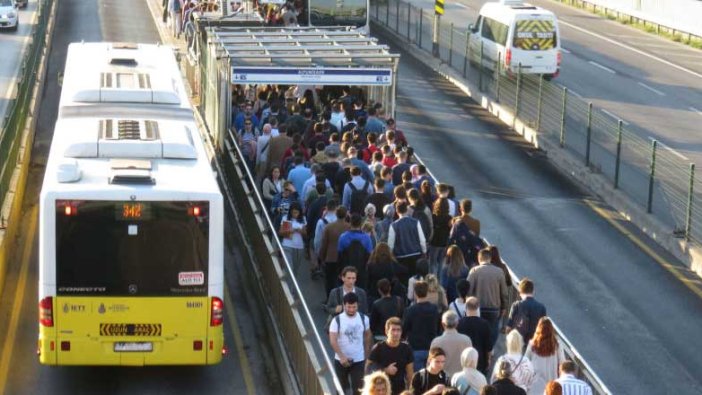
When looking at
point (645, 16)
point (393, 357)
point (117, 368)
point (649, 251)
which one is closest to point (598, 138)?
point (649, 251)

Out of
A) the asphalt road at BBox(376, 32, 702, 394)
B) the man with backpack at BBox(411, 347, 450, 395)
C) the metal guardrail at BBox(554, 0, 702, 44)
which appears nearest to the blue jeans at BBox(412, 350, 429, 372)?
the man with backpack at BBox(411, 347, 450, 395)

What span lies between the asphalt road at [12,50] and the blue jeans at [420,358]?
77.3 feet

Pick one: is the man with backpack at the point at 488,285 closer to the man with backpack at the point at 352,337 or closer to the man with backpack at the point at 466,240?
the man with backpack at the point at 466,240

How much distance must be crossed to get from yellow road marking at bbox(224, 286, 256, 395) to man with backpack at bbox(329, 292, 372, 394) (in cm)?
276

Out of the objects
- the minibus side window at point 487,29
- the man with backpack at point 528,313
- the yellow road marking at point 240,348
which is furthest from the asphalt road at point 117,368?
the minibus side window at point 487,29

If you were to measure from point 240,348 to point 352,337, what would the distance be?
4.47 meters

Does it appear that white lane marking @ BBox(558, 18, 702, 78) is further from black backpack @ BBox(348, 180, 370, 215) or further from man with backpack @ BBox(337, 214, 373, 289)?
man with backpack @ BBox(337, 214, 373, 289)

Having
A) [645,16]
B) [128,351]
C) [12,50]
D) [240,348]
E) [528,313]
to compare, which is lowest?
[12,50]

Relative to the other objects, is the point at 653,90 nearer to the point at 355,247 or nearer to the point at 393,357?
the point at 355,247

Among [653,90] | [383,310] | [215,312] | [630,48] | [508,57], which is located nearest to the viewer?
[383,310]

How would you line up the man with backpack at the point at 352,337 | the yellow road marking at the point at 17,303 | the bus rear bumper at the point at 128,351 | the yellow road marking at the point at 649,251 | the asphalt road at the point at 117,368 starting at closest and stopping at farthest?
the man with backpack at the point at 352,337 → the bus rear bumper at the point at 128,351 → the asphalt road at the point at 117,368 → the yellow road marking at the point at 17,303 → the yellow road marking at the point at 649,251

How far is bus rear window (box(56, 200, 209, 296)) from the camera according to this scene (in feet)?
54.5

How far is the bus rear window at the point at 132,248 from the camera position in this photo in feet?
54.5

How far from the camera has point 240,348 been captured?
19.5 meters
